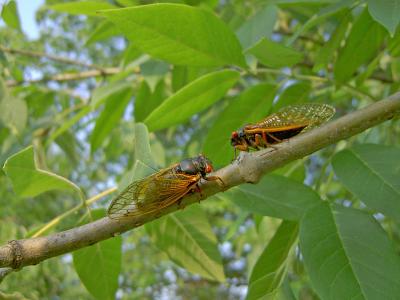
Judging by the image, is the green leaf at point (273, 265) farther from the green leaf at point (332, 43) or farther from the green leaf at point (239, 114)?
the green leaf at point (332, 43)

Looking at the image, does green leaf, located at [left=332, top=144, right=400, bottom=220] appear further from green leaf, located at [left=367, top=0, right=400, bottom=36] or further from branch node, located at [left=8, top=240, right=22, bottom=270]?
branch node, located at [left=8, top=240, right=22, bottom=270]

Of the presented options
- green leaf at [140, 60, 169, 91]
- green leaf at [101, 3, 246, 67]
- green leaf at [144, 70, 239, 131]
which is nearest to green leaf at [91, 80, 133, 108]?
green leaf at [140, 60, 169, 91]

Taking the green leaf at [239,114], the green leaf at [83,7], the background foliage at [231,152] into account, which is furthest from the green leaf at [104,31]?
the green leaf at [239,114]

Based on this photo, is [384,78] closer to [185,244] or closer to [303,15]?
[303,15]

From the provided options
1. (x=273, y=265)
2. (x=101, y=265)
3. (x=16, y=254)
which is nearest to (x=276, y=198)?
(x=273, y=265)

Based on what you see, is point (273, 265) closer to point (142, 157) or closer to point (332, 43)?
point (142, 157)

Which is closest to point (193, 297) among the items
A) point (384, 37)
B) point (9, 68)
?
point (9, 68)
